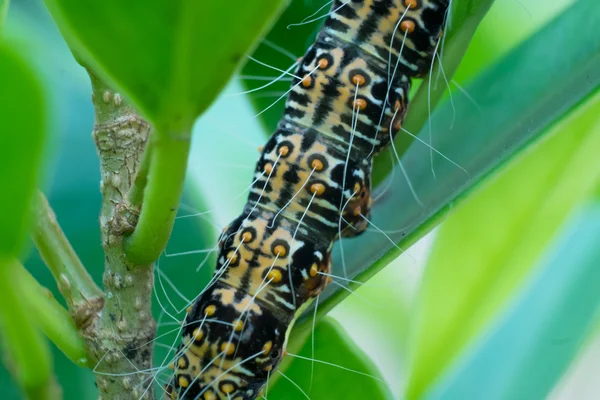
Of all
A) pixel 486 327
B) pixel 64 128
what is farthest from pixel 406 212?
pixel 64 128

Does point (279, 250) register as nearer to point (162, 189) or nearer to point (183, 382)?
point (183, 382)

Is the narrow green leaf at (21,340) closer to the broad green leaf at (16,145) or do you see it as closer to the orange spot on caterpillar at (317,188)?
the broad green leaf at (16,145)

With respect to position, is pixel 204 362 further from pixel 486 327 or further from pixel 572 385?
pixel 572 385

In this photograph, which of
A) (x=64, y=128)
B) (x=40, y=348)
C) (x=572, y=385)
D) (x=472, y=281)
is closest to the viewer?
(x=40, y=348)

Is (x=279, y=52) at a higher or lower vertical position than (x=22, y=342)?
higher

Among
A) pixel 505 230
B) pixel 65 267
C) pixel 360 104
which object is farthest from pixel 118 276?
pixel 505 230

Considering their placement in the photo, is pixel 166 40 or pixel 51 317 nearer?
pixel 166 40

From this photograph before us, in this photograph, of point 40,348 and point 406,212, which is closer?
point 40,348

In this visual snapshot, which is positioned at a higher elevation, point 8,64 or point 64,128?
point 8,64

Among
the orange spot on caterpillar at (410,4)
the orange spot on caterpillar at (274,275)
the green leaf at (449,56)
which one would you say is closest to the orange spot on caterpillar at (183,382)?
the orange spot on caterpillar at (274,275)
